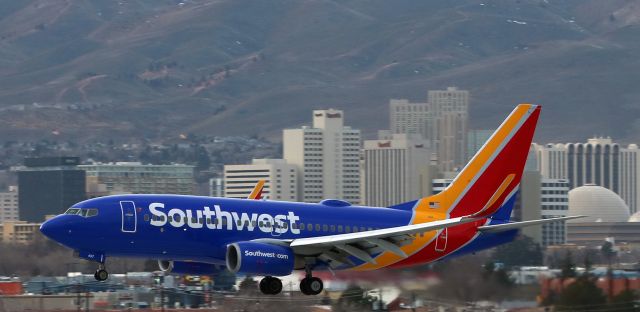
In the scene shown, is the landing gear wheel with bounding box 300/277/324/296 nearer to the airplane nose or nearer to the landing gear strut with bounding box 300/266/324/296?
the landing gear strut with bounding box 300/266/324/296

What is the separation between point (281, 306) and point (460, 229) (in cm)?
842

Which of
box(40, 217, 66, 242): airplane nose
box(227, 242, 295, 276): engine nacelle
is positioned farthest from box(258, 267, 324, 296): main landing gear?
box(40, 217, 66, 242): airplane nose

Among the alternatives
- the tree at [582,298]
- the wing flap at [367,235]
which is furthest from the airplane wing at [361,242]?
the tree at [582,298]

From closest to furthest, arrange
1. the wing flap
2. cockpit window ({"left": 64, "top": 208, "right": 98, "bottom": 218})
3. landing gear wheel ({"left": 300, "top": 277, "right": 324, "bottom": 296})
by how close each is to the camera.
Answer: cockpit window ({"left": 64, "top": 208, "right": 98, "bottom": 218}), the wing flap, landing gear wheel ({"left": 300, "top": 277, "right": 324, "bottom": 296})

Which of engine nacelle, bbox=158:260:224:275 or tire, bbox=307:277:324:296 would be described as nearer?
tire, bbox=307:277:324:296

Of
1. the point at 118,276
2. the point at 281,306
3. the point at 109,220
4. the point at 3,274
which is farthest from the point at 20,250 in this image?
the point at 109,220

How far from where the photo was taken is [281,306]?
65562 mm

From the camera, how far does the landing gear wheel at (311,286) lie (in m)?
58.9

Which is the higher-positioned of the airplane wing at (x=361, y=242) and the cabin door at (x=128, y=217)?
the cabin door at (x=128, y=217)

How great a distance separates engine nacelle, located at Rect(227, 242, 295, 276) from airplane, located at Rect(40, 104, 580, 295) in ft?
0.12

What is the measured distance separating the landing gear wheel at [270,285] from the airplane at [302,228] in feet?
0.12

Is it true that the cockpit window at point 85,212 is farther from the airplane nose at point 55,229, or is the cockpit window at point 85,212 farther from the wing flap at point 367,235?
the wing flap at point 367,235

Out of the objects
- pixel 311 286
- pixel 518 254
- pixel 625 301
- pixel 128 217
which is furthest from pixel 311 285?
Result: pixel 518 254

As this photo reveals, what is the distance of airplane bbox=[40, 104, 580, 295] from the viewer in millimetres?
→ 56625
